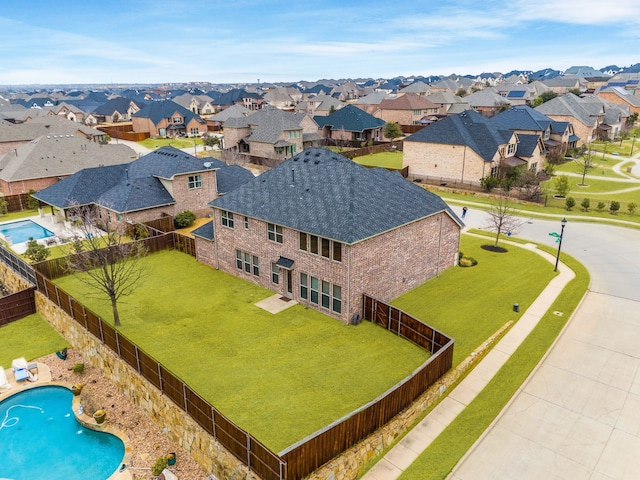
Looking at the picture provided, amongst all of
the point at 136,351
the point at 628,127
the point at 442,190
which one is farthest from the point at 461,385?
the point at 628,127

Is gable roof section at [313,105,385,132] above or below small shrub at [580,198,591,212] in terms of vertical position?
above

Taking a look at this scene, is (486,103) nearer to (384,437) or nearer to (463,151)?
(463,151)

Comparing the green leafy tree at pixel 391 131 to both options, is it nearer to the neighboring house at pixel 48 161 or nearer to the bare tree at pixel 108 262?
the neighboring house at pixel 48 161

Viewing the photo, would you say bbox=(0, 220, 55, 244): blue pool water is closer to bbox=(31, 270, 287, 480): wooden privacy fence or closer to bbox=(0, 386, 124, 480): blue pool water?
bbox=(31, 270, 287, 480): wooden privacy fence

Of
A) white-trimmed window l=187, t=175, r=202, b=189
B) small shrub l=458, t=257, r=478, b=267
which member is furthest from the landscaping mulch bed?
small shrub l=458, t=257, r=478, b=267

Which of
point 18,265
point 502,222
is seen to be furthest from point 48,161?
point 502,222

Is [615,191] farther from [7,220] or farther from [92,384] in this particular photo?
[7,220]

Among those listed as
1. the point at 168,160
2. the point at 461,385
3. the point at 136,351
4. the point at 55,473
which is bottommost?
the point at 55,473
